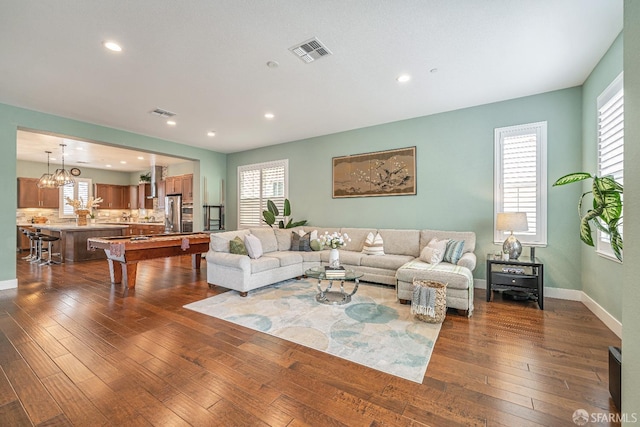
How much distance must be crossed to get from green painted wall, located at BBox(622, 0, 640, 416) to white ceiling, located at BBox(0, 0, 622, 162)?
4.43 feet

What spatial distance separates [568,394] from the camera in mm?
1859

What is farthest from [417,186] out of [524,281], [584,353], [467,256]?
[584,353]

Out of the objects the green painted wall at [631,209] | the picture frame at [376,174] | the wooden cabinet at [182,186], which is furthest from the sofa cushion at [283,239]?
the green painted wall at [631,209]

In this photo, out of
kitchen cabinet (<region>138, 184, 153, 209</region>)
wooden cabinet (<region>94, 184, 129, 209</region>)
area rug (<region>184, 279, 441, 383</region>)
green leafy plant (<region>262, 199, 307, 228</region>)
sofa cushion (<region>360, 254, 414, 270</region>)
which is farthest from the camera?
wooden cabinet (<region>94, 184, 129, 209</region>)

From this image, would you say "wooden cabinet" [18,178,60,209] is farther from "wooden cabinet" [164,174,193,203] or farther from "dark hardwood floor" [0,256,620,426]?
"dark hardwood floor" [0,256,620,426]

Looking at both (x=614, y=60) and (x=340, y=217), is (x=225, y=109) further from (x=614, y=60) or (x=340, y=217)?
(x=614, y=60)

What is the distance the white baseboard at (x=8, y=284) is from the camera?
4.35 m

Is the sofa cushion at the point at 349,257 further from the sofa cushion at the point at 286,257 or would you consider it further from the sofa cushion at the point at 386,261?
the sofa cushion at the point at 286,257

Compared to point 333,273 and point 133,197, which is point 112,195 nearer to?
point 133,197

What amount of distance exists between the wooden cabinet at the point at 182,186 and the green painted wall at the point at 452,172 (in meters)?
3.42

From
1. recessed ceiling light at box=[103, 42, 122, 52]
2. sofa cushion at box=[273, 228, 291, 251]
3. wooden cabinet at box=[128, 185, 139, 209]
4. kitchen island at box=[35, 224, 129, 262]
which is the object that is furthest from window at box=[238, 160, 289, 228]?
wooden cabinet at box=[128, 185, 139, 209]

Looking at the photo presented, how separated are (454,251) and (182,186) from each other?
7.86m

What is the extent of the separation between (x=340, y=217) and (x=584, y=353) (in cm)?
422

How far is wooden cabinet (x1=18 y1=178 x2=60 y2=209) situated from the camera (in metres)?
8.77
